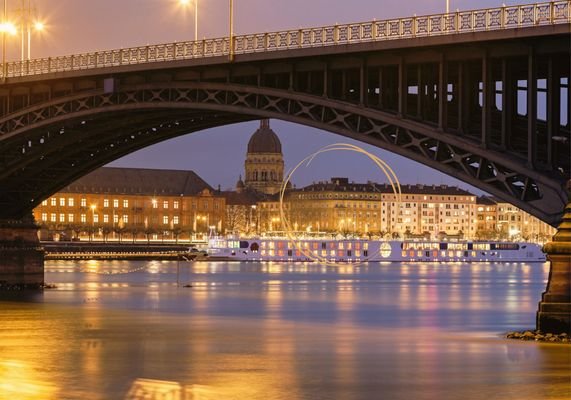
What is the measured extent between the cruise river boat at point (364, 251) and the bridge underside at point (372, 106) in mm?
103560

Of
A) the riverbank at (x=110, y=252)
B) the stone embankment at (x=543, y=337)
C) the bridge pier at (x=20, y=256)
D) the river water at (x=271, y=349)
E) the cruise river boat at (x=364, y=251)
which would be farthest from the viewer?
the riverbank at (x=110, y=252)

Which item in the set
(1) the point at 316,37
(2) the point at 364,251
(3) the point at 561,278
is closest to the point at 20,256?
(1) the point at 316,37

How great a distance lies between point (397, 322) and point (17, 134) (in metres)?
22.9

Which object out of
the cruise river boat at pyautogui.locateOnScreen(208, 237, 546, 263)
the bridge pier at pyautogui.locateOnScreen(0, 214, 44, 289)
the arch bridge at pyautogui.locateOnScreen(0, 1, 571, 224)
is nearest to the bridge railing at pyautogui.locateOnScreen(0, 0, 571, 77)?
the arch bridge at pyautogui.locateOnScreen(0, 1, 571, 224)

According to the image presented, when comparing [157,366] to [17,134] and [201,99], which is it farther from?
[17,134]

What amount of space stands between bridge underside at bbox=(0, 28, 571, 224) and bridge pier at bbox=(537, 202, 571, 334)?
287 centimetres

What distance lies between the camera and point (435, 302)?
72.4m

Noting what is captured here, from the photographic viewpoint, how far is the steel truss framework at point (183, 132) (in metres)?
44.3

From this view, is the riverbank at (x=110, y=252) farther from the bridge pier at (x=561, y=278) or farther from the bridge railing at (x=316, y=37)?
the bridge pier at (x=561, y=278)

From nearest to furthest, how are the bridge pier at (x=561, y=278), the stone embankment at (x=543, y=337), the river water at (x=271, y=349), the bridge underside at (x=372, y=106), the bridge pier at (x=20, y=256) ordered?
the river water at (x=271, y=349), the stone embankment at (x=543, y=337), the bridge pier at (x=561, y=278), the bridge underside at (x=372, y=106), the bridge pier at (x=20, y=256)

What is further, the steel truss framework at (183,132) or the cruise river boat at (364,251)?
the cruise river boat at (364,251)

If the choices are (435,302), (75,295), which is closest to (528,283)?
(435,302)

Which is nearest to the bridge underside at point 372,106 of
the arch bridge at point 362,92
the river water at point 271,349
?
the arch bridge at point 362,92

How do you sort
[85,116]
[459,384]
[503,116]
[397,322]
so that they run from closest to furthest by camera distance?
[459,384], [503,116], [397,322], [85,116]
